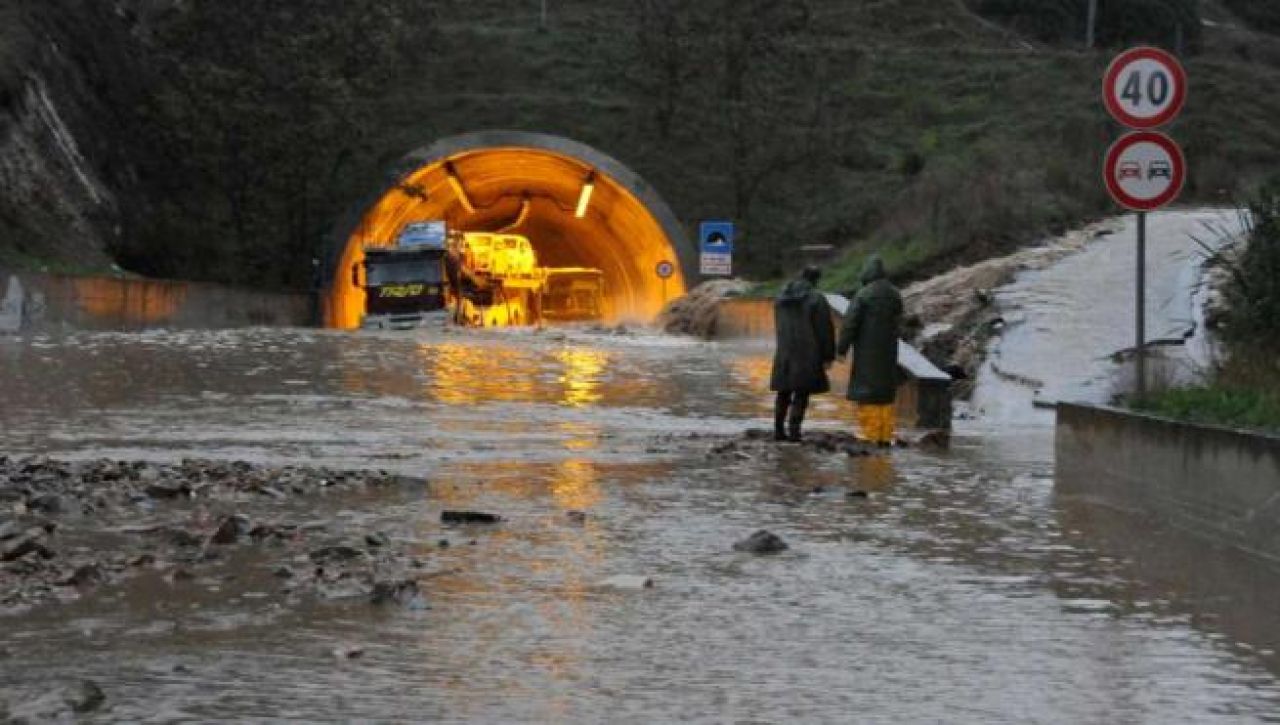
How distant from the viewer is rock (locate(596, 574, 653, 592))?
340 inches

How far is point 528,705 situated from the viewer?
629 centimetres

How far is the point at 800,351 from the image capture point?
16.4 metres

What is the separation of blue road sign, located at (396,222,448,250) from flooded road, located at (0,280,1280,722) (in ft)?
116

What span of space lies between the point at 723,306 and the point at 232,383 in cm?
2134

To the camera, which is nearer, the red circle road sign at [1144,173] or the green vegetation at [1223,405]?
the green vegetation at [1223,405]

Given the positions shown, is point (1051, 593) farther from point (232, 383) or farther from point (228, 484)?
point (232, 383)

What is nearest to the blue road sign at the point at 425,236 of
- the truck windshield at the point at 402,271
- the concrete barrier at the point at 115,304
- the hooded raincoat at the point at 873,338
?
the truck windshield at the point at 402,271

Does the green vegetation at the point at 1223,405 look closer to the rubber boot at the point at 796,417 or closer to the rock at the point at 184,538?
the rubber boot at the point at 796,417

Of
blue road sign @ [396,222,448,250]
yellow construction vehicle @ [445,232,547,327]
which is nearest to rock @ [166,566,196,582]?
blue road sign @ [396,222,448,250]

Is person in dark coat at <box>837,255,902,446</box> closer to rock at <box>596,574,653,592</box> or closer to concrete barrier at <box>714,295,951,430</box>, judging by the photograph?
concrete barrier at <box>714,295,951,430</box>

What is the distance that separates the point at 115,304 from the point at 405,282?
1436cm

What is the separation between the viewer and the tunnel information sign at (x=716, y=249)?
47.6 meters

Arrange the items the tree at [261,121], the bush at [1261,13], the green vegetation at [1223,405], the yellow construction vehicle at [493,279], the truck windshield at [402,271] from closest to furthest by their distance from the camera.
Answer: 1. the green vegetation at [1223,405]
2. the truck windshield at [402,271]
3. the tree at [261,121]
4. the yellow construction vehicle at [493,279]
5. the bush at [1261,13]

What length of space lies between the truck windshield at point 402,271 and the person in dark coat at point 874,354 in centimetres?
3577
